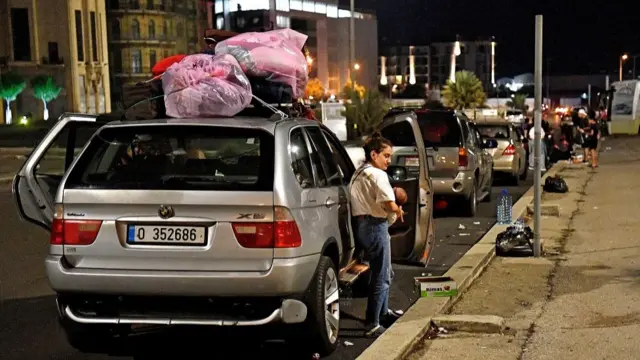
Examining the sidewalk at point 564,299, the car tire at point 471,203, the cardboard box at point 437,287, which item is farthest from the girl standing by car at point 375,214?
the car tire at point 471,203

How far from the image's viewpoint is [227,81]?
6.63 m

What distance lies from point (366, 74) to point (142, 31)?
40.7 m

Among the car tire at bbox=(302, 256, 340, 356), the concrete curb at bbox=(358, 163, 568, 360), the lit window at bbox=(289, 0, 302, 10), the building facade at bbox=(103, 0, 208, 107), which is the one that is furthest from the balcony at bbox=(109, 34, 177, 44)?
the car tire at bbox=(302, 256, 340, 356)

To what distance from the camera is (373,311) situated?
7086 mm

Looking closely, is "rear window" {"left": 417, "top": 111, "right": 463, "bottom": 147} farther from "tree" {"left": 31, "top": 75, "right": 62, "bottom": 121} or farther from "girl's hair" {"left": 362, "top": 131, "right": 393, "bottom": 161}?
"tree" {"left": 31, "top": 75, "right": 62, "bottom": 121}

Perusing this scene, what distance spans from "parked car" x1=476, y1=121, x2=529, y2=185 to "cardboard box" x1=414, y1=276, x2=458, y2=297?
495 inches

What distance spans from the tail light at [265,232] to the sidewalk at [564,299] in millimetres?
1476

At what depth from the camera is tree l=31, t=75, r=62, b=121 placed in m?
71.8

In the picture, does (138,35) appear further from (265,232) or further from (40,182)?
(265,232)

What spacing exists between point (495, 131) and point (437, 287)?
14214 mm

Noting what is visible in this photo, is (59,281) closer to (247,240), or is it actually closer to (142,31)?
(247,240)

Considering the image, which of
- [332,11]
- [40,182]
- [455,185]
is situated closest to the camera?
[40,182]

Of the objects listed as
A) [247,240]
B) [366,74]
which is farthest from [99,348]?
[366,74]

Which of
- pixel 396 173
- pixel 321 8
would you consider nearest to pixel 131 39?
pixel 321 8
